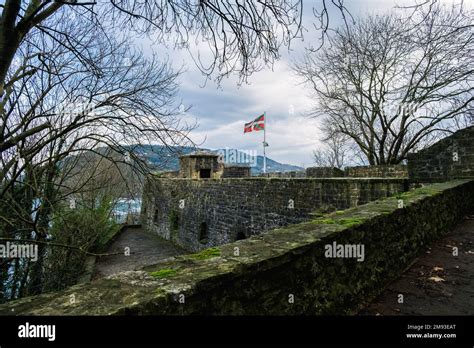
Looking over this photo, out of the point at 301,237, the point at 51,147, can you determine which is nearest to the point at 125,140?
the point at 51,147

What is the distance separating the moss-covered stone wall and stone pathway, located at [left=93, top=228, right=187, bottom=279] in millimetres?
9389

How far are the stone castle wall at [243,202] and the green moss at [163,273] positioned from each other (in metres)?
4.15

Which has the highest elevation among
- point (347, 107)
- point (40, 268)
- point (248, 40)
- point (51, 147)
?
point (347, 107)

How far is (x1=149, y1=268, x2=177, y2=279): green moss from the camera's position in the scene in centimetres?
151

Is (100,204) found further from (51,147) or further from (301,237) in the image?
(301,237)

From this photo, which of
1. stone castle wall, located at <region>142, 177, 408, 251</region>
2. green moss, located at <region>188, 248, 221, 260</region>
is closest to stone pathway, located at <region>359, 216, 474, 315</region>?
green moss, located at <region>188, 248, 221, 260</region>

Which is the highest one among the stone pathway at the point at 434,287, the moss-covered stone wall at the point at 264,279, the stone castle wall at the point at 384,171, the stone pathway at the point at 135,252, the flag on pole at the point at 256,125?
the flag on pole at the point at 256,125

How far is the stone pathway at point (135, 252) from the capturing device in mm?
13070

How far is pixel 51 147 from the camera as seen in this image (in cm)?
535

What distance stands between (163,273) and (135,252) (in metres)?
16.2

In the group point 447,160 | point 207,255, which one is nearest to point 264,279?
point 207,255

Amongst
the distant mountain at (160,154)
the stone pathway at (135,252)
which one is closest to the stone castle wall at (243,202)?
the distant mountain at (160,154)

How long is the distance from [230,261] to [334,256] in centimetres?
107

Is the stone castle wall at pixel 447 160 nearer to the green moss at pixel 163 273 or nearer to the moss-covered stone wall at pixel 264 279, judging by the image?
the moss-covered stone wall at pixel 264 279
